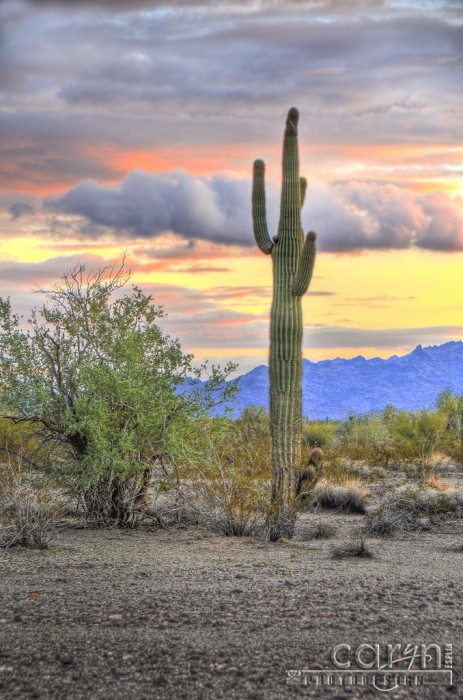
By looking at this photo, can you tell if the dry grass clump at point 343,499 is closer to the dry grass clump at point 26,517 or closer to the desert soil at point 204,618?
the desert soil at point 204,618

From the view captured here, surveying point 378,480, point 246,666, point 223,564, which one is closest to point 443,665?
point 246,666

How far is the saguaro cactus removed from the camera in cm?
1485

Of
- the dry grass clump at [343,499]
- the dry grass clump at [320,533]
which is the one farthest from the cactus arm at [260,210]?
the dry grass clump at [343,499]

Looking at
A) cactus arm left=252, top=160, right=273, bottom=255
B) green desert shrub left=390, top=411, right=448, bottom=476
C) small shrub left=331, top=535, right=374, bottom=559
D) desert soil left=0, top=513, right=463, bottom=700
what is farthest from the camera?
green desert shrub left=390, top=411, right=448, bottom=476

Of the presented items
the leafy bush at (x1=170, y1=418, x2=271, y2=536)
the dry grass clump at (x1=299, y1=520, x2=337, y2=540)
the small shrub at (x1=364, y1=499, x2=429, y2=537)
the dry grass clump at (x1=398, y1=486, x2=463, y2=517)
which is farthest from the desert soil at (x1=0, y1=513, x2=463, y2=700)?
the dry grass clump at (x1=398, y1=486, x2=463, y2=517)

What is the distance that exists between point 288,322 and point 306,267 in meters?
1.12

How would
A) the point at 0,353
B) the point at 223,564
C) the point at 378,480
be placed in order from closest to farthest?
the point at 223,564 → the point at 0,353 → the point at 378,480

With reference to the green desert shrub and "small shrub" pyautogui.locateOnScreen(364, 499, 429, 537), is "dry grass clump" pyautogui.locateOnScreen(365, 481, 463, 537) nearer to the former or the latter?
"small shrub" pyautogui.locateOnScreen(364, 499, 429, 537)

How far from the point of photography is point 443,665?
579 centimetres

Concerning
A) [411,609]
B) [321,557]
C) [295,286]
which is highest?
[295,286]

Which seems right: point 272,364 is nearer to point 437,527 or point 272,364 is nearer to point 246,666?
point 437,527

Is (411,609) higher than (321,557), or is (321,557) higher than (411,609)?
(411,609)

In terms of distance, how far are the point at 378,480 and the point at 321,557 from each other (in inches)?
531

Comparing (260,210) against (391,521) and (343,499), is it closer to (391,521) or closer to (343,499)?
(391,521)
